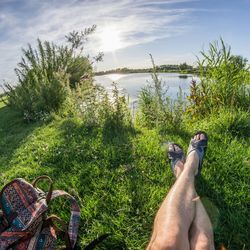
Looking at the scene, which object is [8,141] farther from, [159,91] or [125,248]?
[125,248]

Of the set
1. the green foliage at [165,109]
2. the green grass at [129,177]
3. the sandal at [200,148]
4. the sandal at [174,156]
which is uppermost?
the green foliage at [165,109]

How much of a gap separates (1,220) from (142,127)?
10.3 feet

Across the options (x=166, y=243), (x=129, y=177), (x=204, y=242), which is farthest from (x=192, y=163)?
(x=166, y=243)

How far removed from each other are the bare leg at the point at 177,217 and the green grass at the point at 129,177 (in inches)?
9.8

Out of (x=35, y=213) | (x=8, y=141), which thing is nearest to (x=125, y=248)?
(x=35, y=213)

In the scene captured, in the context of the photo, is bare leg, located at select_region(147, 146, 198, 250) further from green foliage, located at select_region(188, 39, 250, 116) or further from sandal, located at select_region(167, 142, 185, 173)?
green foliage, located at select_region(188, 39, 250, 116)

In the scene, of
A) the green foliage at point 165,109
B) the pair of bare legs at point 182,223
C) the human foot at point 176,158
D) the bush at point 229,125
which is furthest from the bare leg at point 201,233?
A: the green foliage at point 165,109

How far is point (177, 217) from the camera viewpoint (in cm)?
212

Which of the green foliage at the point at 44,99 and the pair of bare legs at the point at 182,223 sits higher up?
the green foliage at the point at 44,99

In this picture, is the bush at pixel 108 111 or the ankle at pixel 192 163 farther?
the bush at pixel 108 111

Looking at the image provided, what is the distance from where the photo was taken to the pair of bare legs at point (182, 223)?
74.5 inches

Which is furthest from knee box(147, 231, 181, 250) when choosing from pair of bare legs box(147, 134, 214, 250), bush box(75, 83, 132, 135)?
bush box(75, 83, 132, 135)

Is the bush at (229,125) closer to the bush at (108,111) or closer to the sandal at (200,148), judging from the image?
the sandal at (200,148)

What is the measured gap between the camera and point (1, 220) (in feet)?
7.43
